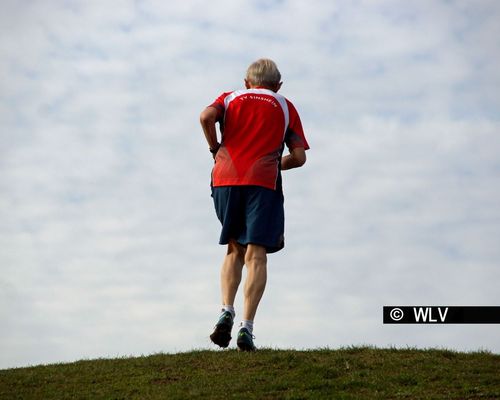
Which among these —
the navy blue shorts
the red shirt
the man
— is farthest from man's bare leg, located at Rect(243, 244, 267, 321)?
the red shirt

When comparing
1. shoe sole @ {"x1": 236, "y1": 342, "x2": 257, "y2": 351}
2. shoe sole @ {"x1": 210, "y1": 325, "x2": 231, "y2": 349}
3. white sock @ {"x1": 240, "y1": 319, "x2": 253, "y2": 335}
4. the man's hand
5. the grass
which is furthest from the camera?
the man's hand

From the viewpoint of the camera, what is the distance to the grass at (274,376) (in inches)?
322

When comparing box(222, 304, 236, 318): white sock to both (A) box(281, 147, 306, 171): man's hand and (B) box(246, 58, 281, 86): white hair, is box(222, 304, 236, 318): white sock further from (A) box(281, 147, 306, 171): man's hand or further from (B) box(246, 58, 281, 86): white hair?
(B) box(246, 58, 281, 86): white hair

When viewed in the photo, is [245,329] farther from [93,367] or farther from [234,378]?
[93,367]

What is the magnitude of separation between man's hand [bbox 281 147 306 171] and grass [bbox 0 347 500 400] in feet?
7.18

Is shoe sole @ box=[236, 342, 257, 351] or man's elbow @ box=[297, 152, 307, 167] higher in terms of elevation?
man's elbow @ box=[297, 152, 307, 167]

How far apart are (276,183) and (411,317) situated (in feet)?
14.0

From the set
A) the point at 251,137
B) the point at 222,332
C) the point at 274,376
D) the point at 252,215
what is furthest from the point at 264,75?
the point at 274,376

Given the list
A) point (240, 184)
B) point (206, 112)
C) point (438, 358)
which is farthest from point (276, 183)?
point (438, 358)

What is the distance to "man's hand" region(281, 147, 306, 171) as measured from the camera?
31.7ft

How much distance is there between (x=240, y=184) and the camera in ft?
30.6

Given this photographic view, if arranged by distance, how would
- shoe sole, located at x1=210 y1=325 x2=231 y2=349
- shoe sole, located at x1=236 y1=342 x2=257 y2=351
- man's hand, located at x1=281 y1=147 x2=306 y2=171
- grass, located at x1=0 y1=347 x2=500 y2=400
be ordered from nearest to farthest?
grass, located at x1=0 y1=347 x2=500 y2=400
shoe sole, located at x1=210 y1=325 x2=231 y2=349
shoe sole, located at x1=236 y1=342 x2=257 y2=351
man's hand, located at x1=281 y1=147 x2=306 y2=171

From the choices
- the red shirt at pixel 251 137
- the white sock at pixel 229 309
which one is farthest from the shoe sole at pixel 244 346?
the red shirt at pixel 251 137

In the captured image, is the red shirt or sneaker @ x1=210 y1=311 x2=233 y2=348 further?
the red shirt
